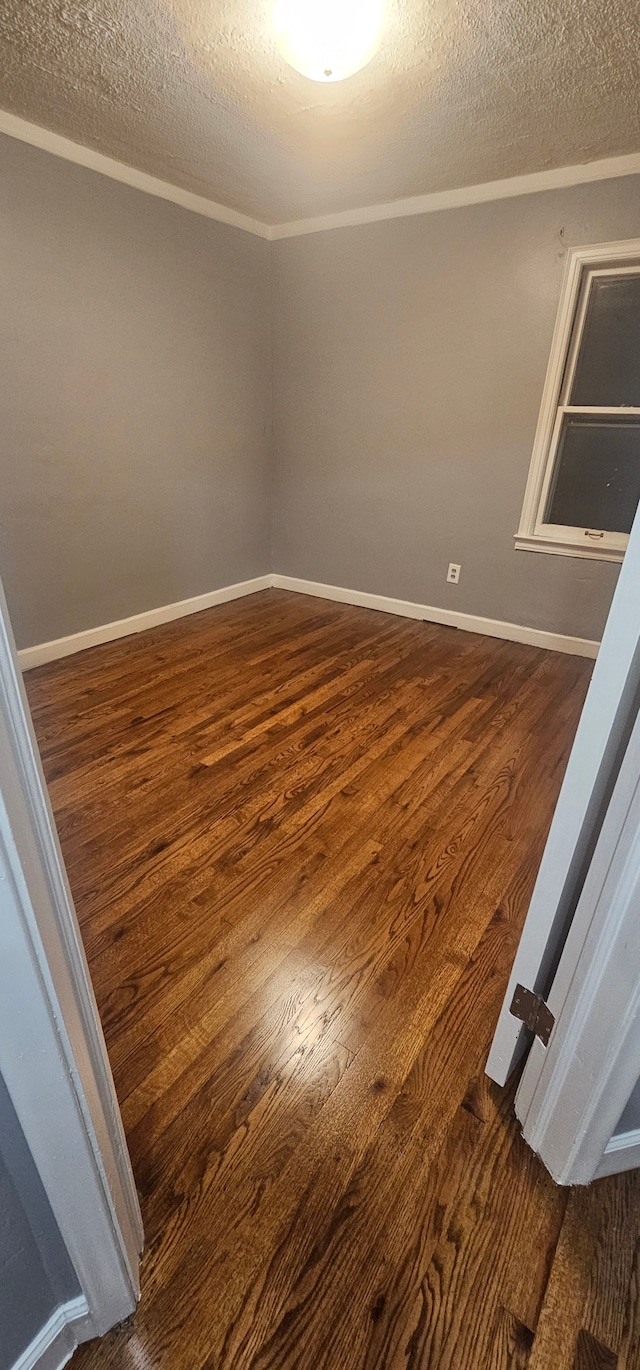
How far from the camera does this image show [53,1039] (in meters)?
0.60

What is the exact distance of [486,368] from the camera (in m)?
3.07

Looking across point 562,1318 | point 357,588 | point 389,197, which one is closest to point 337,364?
point 389,197

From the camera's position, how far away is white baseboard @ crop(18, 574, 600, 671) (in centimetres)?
305

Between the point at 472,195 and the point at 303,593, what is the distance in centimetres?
236

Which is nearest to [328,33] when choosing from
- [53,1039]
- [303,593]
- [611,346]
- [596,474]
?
[611,346]

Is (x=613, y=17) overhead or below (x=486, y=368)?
overhead

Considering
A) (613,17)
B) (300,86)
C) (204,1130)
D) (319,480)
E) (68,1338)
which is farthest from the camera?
(319,480)

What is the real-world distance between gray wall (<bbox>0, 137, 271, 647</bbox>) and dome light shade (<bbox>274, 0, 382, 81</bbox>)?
124cm

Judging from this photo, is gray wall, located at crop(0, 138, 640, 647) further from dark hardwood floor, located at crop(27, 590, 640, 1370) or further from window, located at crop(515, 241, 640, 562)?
dark hardwood floor, located at crop(27, 590, 640, 1370)

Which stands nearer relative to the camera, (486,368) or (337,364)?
(486,368)

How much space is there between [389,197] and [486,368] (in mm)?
984

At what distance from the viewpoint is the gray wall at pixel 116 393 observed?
2492mm

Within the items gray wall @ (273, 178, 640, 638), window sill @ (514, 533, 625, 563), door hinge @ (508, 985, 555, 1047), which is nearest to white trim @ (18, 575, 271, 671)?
gray wall @ (273, 178, 640, 638)

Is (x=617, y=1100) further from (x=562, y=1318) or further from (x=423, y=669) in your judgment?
(x=423, y=669)
